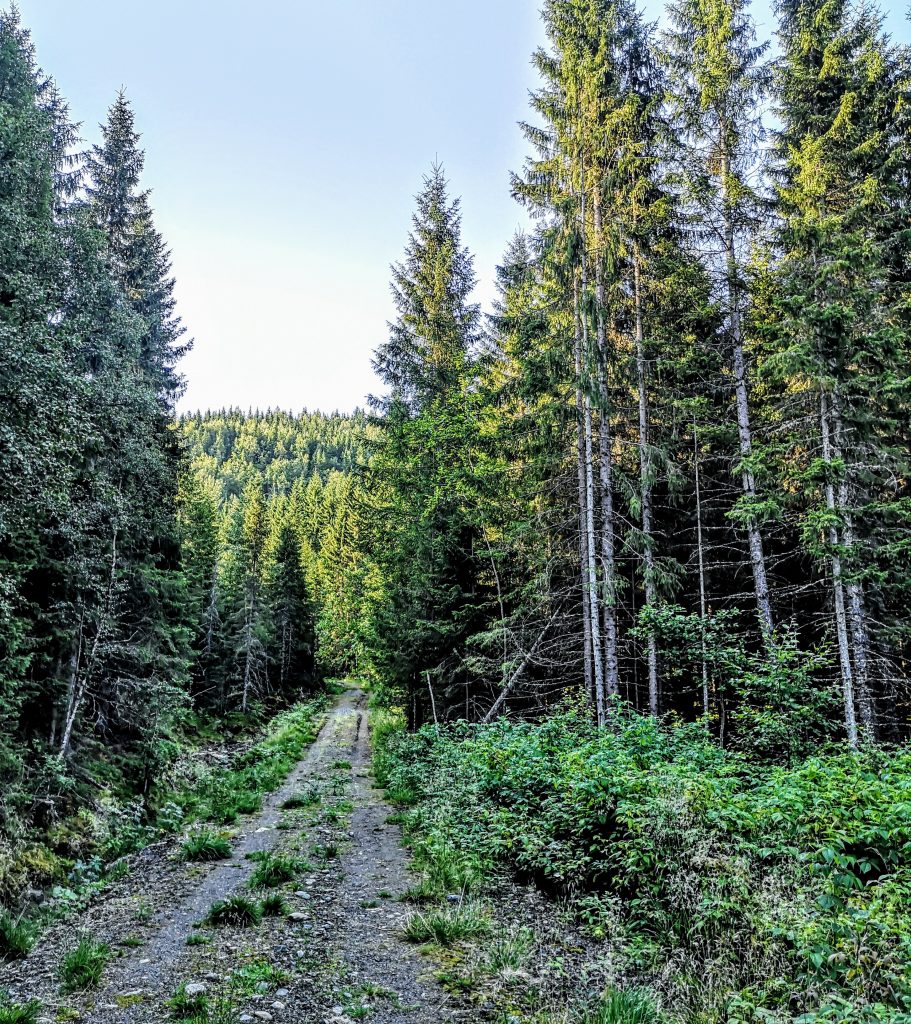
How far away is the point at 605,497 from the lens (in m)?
13.8

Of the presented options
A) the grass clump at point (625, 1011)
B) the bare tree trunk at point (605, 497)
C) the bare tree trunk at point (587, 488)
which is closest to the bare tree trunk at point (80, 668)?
the bare tree trunk at point (587, 488)

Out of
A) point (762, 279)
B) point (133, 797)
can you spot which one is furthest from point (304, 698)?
point (762, 279)

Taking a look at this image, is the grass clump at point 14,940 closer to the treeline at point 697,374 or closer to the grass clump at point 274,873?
the grass clump at point 274,873

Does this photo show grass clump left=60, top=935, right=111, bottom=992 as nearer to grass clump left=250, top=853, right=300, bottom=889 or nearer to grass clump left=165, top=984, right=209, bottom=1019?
grass clump left=165, top=984, right=209, bottom=1019

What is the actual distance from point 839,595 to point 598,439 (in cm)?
620

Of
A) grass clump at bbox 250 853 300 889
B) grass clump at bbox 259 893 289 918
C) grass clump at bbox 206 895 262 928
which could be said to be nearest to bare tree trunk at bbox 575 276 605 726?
grass clump at bbox 250 853 300 889

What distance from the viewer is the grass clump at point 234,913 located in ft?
20.7

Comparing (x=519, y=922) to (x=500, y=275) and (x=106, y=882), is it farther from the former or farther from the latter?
(x=500, y=275)

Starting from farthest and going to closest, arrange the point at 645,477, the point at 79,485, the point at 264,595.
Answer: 1. the point at 264,595
2. the point at 645,477
3. the point at 79,485

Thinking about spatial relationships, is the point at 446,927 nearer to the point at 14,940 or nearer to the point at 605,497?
the point at 14,940

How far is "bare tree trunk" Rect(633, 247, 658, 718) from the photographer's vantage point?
13.0 m

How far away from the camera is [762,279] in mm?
13703

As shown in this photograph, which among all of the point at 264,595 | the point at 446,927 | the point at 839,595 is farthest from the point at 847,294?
the point at 264,595

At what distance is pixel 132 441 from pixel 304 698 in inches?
1349
